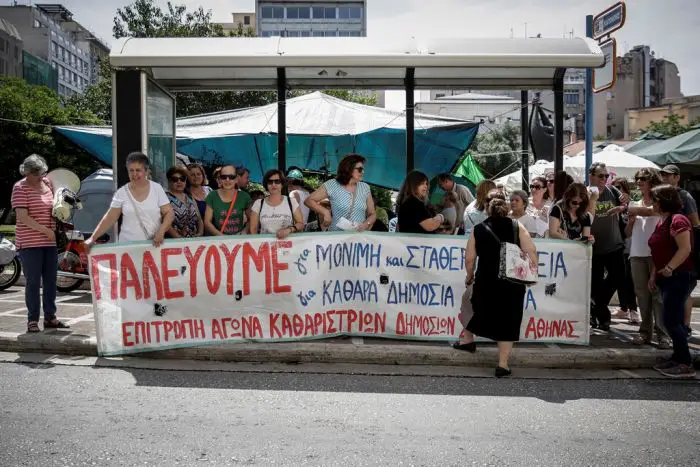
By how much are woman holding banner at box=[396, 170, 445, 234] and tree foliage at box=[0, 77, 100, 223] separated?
35338 mm

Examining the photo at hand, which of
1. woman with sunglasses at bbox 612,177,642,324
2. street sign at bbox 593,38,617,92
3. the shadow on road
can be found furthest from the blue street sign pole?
the shadow on road

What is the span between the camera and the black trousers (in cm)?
827

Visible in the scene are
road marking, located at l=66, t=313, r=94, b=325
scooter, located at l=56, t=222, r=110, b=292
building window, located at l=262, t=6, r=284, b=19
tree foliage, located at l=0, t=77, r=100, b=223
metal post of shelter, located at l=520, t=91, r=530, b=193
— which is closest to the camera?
road marking, located at l=66, t=313, r=94, b=325

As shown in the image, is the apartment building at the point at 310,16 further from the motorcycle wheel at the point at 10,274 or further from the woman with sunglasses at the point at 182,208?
the woman with sunglasses at the point at 182,208

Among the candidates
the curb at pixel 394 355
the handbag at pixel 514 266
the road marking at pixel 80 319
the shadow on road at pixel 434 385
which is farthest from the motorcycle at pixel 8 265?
the handbag at pixel 514 266

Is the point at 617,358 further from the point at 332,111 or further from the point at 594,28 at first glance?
the point at 332,111

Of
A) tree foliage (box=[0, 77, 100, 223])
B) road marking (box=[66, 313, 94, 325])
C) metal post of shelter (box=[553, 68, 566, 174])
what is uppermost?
tree foliage (box=[0, 77, 100, 223])

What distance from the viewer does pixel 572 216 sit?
7879 millimetres

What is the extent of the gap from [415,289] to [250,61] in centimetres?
319

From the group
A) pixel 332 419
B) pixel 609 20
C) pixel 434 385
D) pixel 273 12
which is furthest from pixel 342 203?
pixel 273 12

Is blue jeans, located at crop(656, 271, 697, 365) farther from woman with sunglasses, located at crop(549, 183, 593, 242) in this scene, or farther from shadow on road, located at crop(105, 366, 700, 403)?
woman with sunglasses, located at crop(549, 183, 593, 242)

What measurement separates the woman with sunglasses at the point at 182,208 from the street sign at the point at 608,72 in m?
5.44

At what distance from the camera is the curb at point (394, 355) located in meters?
6.73

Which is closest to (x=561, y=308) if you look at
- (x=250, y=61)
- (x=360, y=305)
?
(x=360, y=305)
